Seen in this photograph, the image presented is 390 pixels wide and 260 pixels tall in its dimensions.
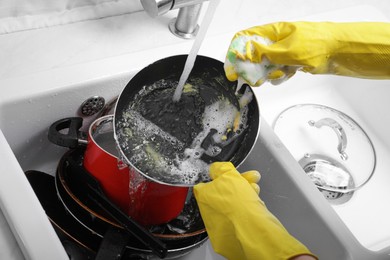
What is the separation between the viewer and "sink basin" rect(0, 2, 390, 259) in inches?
29.8

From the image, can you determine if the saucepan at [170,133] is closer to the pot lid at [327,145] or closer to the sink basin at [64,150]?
the sink basin at [64,150]

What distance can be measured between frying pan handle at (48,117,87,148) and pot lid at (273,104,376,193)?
533mm

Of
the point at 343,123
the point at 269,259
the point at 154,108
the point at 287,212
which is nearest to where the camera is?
the point at 269,259

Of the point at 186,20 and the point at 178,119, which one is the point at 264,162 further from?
the point at 186,20

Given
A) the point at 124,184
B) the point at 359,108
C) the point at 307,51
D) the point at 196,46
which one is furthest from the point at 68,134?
the point at 359,108

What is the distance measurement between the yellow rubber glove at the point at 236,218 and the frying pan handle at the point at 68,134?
0.28 meters

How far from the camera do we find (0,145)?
81 cm

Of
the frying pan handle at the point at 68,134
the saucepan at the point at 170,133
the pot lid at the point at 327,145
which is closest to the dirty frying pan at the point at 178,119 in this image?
the saucepan at the point at 170,133

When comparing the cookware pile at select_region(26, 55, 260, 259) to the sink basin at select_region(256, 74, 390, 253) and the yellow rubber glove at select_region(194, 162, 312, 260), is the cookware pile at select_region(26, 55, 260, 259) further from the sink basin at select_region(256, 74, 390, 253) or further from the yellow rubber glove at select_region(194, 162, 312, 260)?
the sink basin at select_region(256, 74, 390, 253)

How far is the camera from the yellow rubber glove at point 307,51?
778mm

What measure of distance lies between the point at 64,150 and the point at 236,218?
0.50m

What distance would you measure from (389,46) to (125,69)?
55 centimetres

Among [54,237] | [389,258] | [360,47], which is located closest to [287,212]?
[389,258]

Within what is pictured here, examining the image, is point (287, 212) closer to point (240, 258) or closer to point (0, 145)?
point (240, 258)
